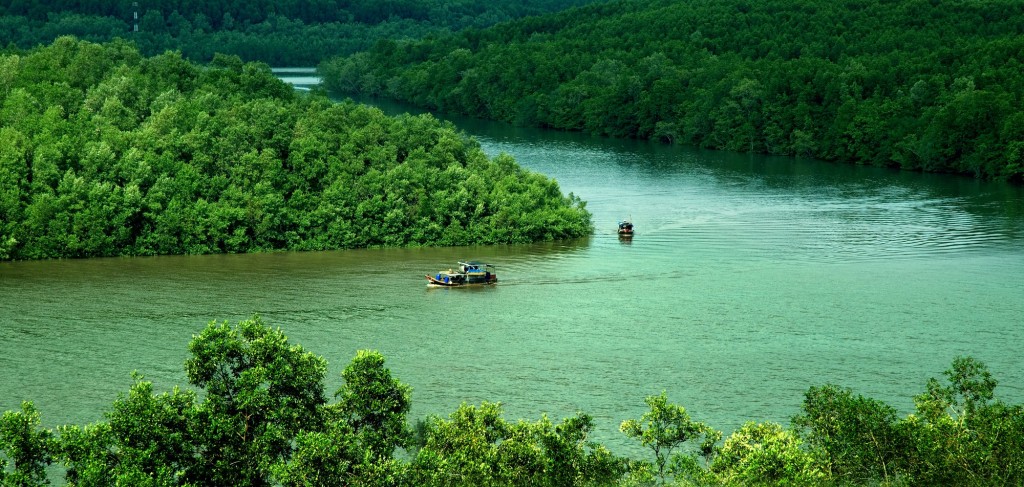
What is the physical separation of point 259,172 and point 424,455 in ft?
114

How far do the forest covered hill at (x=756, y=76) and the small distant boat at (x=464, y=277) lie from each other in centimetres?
4111

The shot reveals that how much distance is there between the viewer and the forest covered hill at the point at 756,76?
84875 mm

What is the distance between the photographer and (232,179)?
56562 millimetres

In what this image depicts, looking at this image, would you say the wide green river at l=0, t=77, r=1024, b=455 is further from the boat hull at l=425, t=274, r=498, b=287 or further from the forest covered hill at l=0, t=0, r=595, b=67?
the forest covered hill at l=0, t=0, r=595, b=67

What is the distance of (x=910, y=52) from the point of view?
102 meters

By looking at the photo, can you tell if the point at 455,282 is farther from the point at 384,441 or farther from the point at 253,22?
the point at 253,22

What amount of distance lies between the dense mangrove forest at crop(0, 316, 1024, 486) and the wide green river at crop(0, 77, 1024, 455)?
15.5ft

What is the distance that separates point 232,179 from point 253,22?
92.7 metres

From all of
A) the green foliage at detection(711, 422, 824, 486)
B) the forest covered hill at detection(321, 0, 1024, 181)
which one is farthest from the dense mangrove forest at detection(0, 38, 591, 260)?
the forest covered hill at detection(321, 0, 1024, 181)

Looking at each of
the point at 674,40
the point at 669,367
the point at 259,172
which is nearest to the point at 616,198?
the point at 259,172

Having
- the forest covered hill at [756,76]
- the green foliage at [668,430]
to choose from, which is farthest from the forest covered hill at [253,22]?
the green foliage at [668,430]

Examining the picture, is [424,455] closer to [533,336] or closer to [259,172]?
[533,336]

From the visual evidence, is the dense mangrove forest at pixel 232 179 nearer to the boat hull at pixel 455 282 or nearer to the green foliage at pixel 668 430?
the boat hull at pixel 455 282

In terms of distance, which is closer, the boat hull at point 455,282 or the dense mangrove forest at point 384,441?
the dense mangrove forest at point 384,441
